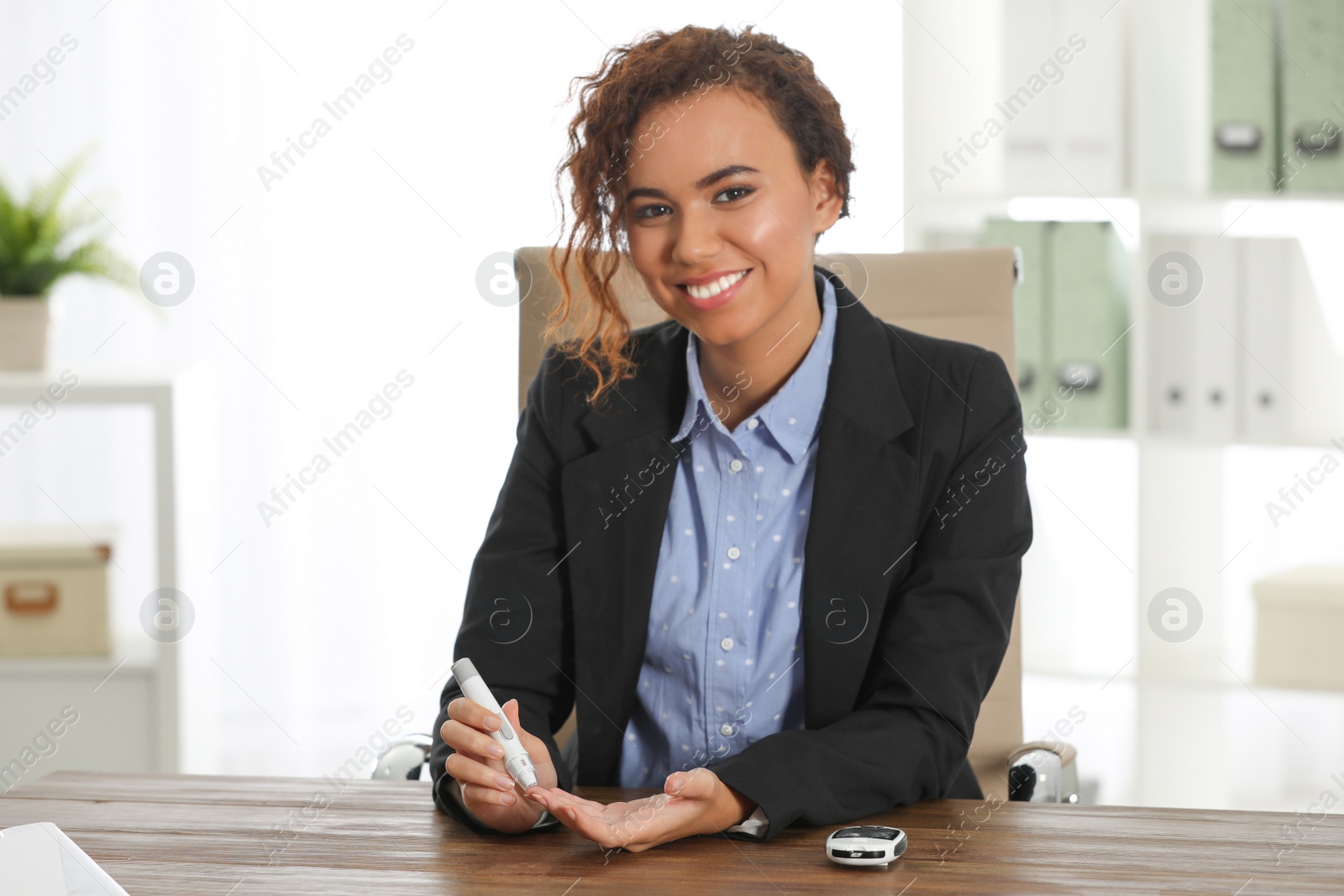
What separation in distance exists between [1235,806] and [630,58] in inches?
92.0

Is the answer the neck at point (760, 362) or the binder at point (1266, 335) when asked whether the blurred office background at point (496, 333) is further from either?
the neck at point (760, 362)

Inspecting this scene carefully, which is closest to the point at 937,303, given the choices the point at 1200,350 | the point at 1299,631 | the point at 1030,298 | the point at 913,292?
the point at 913,292

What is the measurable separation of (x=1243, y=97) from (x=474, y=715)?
6.82 feet

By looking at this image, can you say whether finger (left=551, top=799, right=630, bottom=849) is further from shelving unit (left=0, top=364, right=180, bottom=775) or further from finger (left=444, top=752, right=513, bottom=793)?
shelving unit (left=0, top=364, right=180, bottom=775)

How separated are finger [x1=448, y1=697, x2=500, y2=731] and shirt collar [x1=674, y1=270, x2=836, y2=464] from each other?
0.41 metres

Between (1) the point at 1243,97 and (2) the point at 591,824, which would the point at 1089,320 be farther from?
(2) the point at 591,824

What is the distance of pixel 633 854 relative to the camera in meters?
0.99

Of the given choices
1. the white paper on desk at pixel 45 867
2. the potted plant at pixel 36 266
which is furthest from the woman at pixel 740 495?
the potted plant at pixel 36 266

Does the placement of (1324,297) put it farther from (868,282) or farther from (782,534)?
(782,534)

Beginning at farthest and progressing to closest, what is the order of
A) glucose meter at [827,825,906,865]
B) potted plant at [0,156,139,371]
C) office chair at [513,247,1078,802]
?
potted plant at [0,156,139,371] < office chair at [513,247,1078,802] < glucose meter at [827,825,906,865]

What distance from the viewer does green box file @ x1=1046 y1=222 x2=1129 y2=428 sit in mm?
2525

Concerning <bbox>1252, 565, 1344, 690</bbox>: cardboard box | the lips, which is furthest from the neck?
<bbox>1252, 565, 1344, 690</bbox>: cardboard box

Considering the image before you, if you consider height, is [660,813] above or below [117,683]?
above

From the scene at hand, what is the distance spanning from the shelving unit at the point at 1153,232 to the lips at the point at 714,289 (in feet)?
4.62
